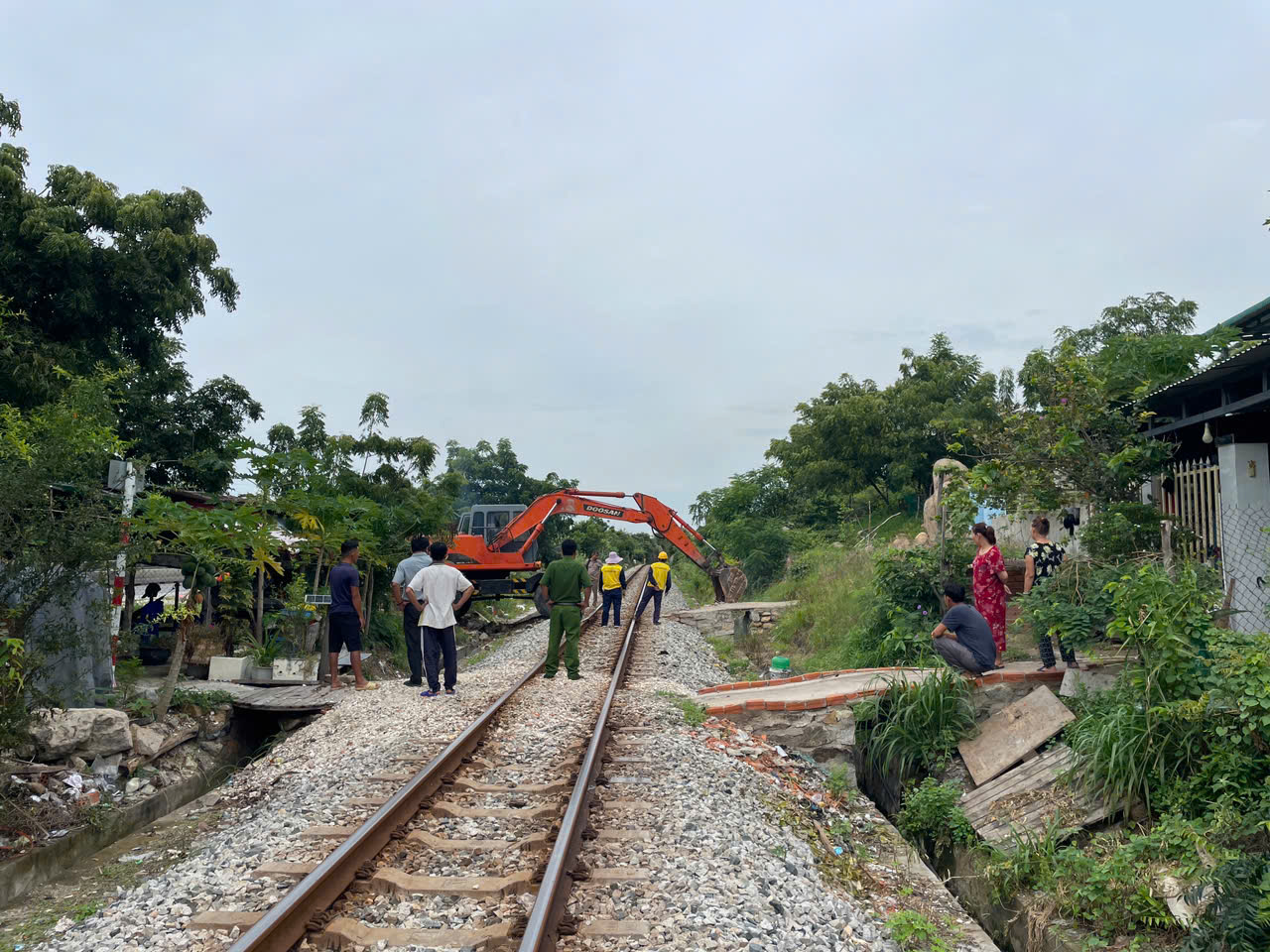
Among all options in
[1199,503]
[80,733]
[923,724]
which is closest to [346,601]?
[80,733]

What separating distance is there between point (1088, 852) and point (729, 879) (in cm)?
255

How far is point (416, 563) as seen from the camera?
11680 millimetres

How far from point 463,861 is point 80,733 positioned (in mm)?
4527

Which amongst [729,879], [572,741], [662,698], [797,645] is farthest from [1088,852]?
[797,645]

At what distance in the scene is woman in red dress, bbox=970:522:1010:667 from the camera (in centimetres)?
930

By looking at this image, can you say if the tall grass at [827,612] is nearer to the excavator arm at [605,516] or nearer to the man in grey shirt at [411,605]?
the excavator arm at [605,516]

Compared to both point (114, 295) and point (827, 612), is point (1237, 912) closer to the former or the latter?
point (827, 612)

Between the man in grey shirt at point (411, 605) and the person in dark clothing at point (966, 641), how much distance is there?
5934 mm

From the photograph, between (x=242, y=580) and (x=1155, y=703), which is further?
(x=242, y=580)

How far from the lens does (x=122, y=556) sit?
28.6ft

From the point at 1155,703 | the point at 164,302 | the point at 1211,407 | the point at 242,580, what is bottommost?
the point at 1155,703

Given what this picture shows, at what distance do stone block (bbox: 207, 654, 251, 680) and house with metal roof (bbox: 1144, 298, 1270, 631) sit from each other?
35.6 ft

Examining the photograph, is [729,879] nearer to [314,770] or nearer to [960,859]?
[960,859]

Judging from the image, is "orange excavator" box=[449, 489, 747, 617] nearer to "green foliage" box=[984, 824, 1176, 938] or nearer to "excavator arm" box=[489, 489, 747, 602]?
"excavator arm" box=[489, 489, 747, 602]
